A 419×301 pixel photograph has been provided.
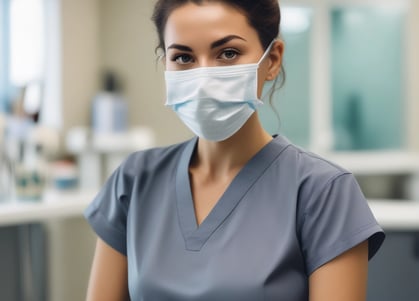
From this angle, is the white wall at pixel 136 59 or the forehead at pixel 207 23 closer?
the forehead at pixel 207 23

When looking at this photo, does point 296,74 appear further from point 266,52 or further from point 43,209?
point 266,52

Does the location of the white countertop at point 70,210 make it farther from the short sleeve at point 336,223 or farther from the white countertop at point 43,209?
the short sleeve at point 336,223

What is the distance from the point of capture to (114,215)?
114 cm

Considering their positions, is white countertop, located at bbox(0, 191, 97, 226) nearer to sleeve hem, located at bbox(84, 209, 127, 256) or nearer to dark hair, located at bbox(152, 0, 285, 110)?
sleeve hem, located at bbox(84, 209, 127, 256)

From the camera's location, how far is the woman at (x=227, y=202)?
0.95m

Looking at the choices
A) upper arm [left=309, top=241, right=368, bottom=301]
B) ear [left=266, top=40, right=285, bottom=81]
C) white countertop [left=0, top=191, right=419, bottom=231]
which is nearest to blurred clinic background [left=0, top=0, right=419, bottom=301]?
white countertop [left=0, top=191, right=419, bottom=231]

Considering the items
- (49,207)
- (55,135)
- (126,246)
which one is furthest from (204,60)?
(55,135)

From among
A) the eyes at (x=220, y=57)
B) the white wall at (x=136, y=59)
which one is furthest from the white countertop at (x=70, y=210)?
the white wall at (x=136, y=59)

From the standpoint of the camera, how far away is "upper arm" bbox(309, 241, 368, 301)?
3.04ft

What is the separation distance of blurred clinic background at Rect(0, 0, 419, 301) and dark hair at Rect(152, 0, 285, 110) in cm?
49

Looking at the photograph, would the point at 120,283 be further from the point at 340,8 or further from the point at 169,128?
the point at 340,8

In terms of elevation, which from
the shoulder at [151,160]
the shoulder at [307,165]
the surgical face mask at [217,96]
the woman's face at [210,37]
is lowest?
the shoulder at [151,160]

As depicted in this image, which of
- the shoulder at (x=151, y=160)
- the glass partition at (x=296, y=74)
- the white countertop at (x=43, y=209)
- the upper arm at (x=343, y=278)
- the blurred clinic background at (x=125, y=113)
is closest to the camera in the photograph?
the upper arm at (x=343, y=278)

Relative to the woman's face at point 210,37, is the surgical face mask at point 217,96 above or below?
below
